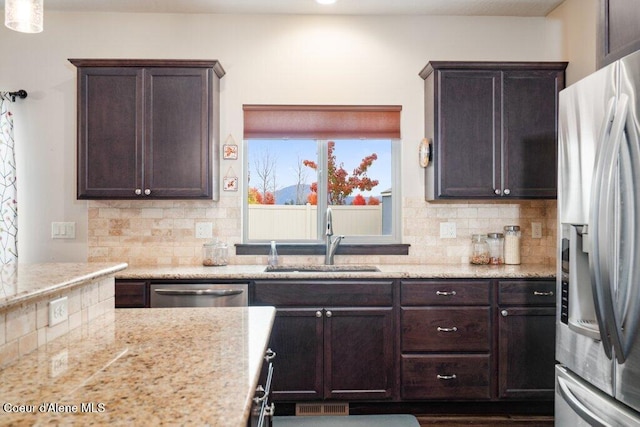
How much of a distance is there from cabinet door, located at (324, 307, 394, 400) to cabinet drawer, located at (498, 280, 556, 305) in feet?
2.24

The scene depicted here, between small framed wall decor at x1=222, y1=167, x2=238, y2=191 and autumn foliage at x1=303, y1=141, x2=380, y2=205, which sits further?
autumn foliage at x1=303, y1=141, x2=380, y2=205

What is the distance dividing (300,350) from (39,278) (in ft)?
5.57

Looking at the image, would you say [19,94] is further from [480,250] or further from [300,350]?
[480,250]

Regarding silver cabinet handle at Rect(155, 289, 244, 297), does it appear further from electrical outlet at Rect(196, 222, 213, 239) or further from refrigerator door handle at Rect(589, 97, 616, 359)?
refrigerator door handle at Rect(589, 97, 616, 359)

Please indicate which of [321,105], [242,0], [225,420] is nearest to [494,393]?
[321,105]

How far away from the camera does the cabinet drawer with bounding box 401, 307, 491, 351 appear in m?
2.83

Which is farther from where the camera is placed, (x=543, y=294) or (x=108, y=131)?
(x=108, y=131)

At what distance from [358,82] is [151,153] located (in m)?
1.53

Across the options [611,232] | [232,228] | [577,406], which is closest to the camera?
[611,232]

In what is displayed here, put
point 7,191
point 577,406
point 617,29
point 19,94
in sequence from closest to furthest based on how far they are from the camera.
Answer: point 617,29
point 577,406
point 7,191
point 19,94

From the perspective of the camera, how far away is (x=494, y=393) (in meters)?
2.83

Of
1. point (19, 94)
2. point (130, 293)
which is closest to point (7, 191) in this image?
point (19, 94)

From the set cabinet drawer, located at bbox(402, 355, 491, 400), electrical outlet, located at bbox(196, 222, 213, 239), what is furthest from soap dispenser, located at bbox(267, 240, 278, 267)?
cabinet drawer, located at bbox(402, 355, 491, 400)

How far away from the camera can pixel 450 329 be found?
111 inches
